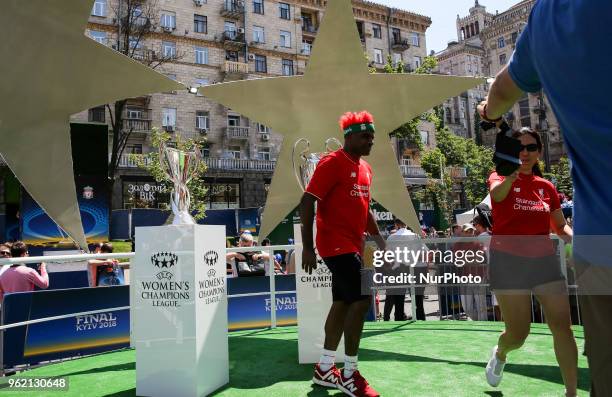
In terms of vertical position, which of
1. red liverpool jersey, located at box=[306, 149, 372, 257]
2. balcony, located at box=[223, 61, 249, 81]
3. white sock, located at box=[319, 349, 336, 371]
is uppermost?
balcony, located at box=[223, 61, 249, 81]

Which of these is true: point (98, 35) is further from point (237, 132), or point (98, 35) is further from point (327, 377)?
point (327, 377)

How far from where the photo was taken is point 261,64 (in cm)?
3800

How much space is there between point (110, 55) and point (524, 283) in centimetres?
443

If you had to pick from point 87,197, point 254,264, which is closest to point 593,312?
point 254,264

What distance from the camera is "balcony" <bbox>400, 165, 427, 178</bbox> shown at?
4194cm

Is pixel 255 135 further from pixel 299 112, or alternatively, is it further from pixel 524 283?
pixel 524 283

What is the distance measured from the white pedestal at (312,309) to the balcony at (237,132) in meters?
31.6

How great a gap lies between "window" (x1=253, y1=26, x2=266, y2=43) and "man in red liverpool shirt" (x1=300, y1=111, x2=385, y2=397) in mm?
36098

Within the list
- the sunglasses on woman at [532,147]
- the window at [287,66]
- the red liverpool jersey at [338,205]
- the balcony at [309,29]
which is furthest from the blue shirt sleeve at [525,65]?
the balcony at [309,29]

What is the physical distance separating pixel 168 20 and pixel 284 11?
9970mm

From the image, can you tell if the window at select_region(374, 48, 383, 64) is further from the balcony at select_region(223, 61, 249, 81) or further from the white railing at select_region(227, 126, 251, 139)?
the white railing at select_region(227, 126, 251, 139)

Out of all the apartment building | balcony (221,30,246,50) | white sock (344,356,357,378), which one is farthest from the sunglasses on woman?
balcony (221,30,246,50)

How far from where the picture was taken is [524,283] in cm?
314

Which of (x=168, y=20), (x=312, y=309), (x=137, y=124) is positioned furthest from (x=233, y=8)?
(x=312, y=309)
